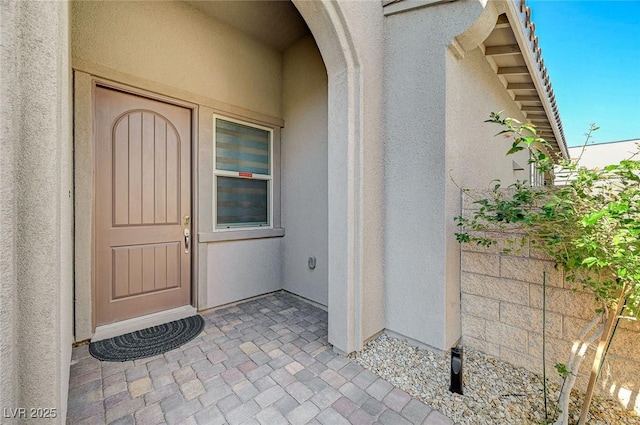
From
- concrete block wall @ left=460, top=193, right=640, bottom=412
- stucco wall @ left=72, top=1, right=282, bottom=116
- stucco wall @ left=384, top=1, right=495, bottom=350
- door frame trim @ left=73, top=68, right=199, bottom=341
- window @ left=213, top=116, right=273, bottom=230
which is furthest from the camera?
window @ left=213, top=116, right=273, bottom=230

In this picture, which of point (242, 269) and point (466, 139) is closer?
A: point (466, 139)

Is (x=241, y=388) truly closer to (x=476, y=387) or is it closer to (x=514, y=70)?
(x=476, y=387)

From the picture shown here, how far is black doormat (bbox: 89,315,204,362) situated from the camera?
2.59 m

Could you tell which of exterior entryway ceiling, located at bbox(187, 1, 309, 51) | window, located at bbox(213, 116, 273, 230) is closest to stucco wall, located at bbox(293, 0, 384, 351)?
exterior entryway ceiling, located at bbox(187, 1, 309, 51)

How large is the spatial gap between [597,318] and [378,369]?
164cm

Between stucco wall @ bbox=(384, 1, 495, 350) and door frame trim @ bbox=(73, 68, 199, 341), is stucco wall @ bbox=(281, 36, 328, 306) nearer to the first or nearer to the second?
A: stucco wall @ bbox=(384, 1, 495, 350)

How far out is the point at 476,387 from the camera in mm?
2125

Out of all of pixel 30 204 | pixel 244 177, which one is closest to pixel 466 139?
pixel 244 177

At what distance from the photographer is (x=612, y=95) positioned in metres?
7.53

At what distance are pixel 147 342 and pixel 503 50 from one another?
5.53 metres

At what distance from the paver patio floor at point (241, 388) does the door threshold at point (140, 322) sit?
0.72 ft

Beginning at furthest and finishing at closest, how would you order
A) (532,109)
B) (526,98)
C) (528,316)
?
(532,109) < (526,98) < (528,316)

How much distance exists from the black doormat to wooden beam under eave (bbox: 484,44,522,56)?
5.11 m

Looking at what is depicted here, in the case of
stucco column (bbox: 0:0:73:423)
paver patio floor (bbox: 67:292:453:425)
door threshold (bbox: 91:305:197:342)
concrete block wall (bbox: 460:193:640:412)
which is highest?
stucco column (bbox: 0:0:73:423)
